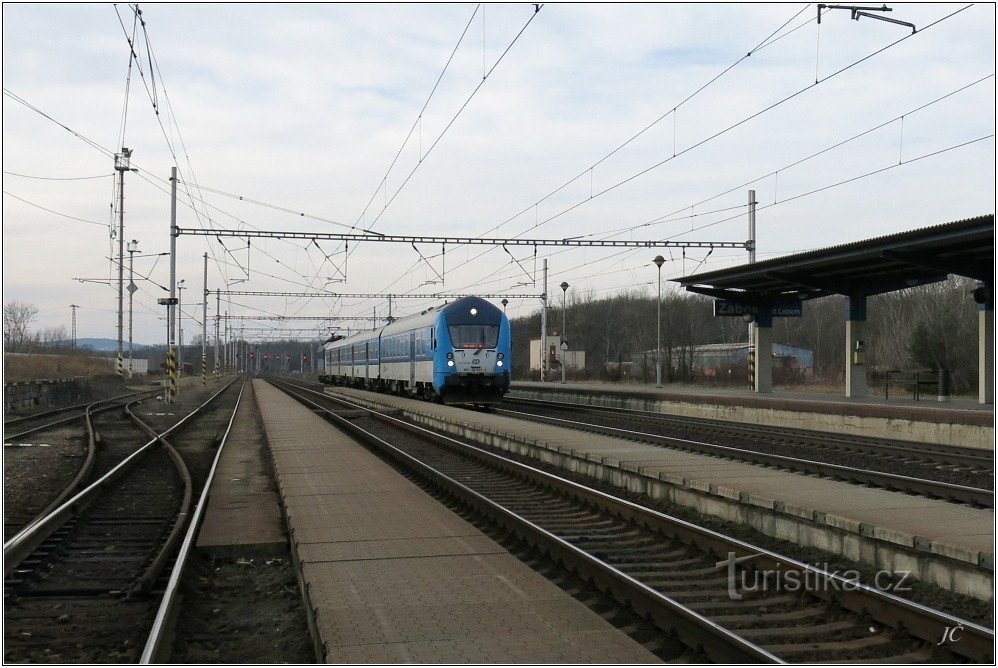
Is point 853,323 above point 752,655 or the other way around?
above

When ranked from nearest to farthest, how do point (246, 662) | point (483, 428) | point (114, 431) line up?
point (246, 662), point (483, 428), point (114, 431)

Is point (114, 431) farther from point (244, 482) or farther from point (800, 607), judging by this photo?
point (800, 607)

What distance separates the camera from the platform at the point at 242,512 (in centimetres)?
900

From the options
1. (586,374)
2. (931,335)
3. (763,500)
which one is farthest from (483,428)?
(586,374)

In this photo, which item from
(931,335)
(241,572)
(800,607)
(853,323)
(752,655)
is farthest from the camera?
(931,335)

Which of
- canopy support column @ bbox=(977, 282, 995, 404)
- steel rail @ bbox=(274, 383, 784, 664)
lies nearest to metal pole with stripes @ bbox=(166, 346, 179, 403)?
canopy support column @ bbox=(977, 282, 995, 404)

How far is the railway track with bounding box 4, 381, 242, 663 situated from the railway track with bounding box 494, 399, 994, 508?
8375mm

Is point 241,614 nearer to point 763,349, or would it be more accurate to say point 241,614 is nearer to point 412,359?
point 763,349

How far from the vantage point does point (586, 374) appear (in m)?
65.0

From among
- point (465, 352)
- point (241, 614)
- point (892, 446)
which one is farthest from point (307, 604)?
point (465, 352)

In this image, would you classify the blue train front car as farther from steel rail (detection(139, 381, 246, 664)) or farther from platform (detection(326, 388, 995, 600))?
steel rail (detection(139, 381, 246, 664))

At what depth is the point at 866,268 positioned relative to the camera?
25125mm

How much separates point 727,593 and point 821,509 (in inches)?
90.3

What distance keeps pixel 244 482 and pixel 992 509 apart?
32.4ft
